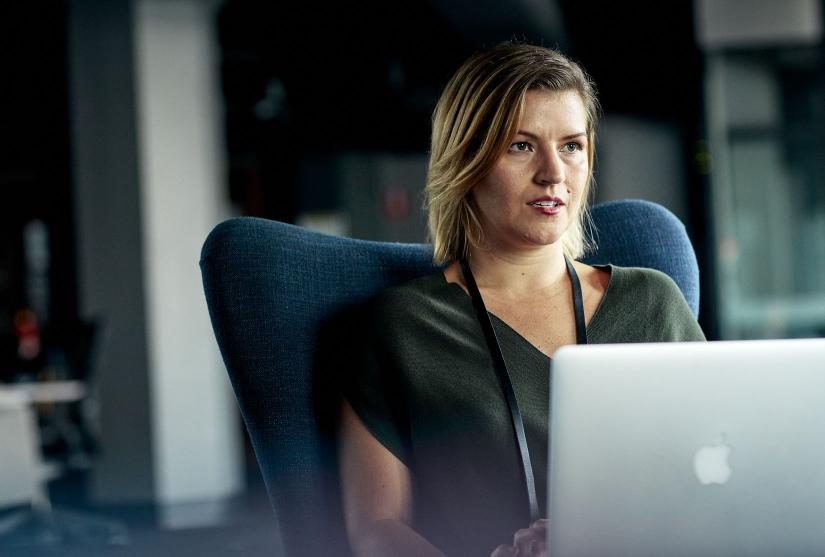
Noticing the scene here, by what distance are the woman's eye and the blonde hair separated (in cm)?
3

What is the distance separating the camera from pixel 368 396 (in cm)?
156

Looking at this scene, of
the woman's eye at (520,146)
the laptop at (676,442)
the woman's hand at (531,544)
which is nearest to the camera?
the laptop at (676,442)

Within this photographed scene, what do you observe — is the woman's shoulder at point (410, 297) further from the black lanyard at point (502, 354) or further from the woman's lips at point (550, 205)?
the woman's lips at point (550, 205)

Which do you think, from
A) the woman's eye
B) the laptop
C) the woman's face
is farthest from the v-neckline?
the laptop

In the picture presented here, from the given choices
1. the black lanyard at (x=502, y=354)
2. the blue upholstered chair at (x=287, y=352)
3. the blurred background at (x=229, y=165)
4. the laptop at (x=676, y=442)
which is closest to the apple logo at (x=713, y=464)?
the laptop at (x=676, y=442)

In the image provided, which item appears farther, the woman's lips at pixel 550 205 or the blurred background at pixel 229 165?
the blurred background at pixel 229 165

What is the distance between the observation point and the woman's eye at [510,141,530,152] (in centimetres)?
159

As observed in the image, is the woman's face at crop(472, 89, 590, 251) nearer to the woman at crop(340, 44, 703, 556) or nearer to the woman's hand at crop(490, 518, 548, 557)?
the woman at crop(340, 44, 703, 556)

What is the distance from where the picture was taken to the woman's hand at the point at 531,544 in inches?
49.4

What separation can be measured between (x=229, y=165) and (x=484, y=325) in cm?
753

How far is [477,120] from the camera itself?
1.59 meters

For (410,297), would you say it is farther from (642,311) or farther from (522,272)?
(642,311)

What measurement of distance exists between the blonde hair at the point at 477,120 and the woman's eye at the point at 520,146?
3 centimetres

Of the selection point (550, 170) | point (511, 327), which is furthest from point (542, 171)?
point (511, 327)
